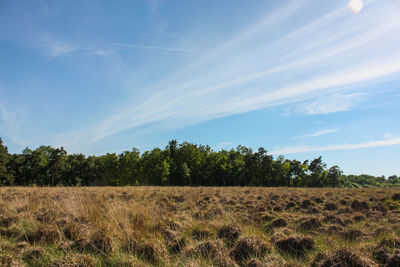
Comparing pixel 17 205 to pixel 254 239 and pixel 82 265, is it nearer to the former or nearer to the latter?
pixel 82 265

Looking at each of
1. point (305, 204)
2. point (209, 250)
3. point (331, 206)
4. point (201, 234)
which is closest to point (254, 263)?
point (209, 250)

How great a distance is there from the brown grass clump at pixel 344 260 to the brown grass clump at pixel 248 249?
958 millimetres

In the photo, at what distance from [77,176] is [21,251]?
83246mm

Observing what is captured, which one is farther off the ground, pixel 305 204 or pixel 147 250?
pixel 147 250

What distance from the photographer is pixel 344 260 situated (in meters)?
3.51

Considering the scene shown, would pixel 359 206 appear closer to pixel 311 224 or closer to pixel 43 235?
pixel 311 224

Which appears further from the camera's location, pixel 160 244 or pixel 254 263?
pixel 160 244

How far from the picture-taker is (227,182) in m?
75.9

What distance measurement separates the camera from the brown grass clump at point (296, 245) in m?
4.55

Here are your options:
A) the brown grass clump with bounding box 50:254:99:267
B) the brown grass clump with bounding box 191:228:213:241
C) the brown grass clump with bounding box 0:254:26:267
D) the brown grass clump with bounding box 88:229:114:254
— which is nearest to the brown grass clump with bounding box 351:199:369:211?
the brown grass clump with bounding box 191:228:213:241

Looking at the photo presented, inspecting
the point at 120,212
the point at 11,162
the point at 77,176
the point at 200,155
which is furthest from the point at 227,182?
the point at 120,212

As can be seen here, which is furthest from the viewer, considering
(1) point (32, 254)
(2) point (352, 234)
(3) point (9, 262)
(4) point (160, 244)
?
(2) point (352, 234)

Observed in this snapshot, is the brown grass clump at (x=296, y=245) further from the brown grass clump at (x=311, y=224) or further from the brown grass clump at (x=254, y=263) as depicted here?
the brown grass clump at (x=311, y=224)

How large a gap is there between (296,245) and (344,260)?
1.33 m
